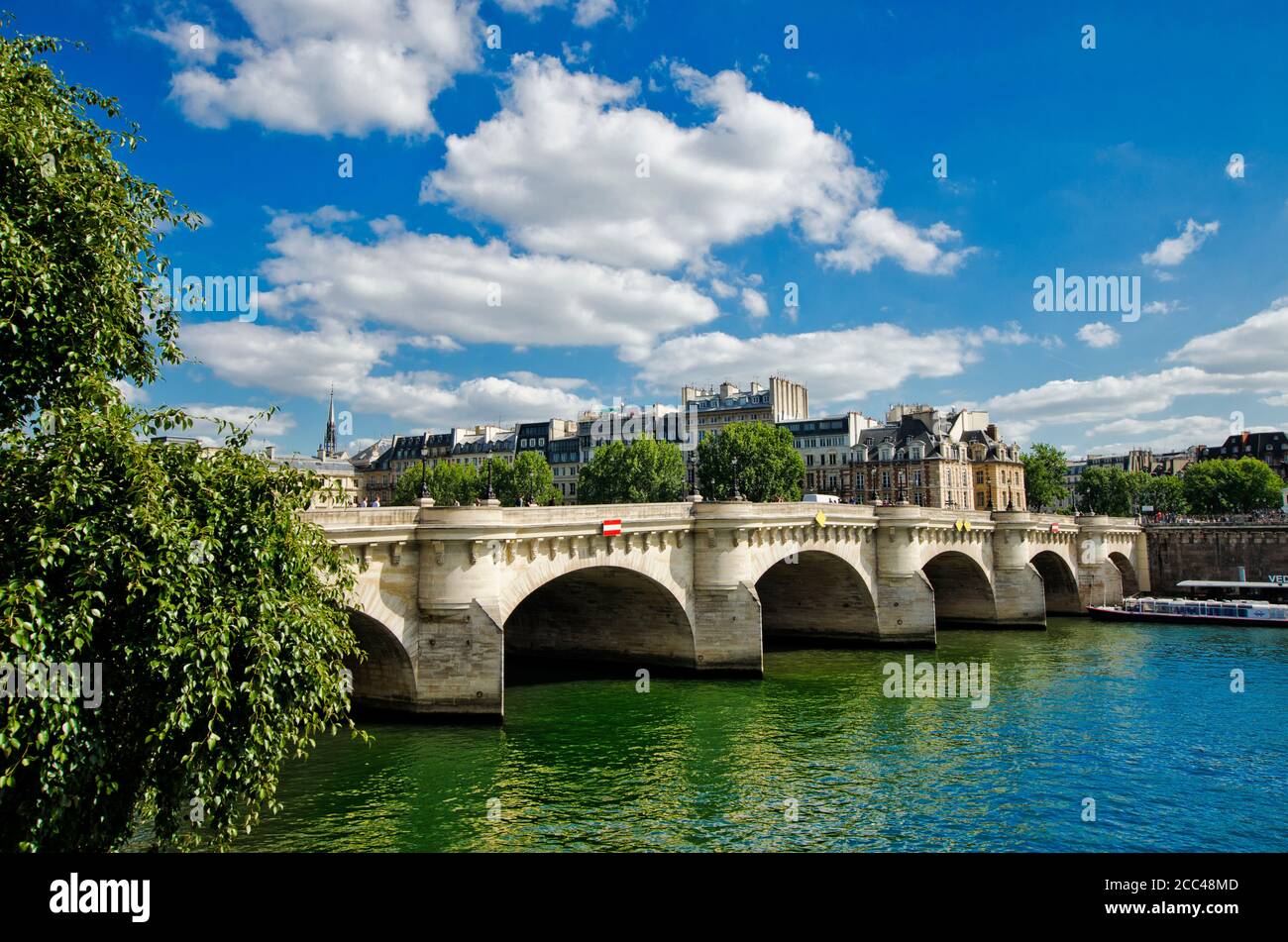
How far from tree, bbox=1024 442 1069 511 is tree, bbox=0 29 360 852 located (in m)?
106

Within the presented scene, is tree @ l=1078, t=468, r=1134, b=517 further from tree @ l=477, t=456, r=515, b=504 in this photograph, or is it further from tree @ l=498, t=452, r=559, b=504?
tree @ l=477, t=456, r=515, b=504

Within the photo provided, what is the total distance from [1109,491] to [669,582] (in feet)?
313

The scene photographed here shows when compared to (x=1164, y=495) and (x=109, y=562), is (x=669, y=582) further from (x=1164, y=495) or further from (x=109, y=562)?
(x=1164, y=495)

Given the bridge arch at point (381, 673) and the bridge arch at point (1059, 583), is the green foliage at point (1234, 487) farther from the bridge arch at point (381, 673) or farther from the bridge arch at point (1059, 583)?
the bridge arch at point (381, 673)

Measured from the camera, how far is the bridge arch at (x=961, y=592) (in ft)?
180

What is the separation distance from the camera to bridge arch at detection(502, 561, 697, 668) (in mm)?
35906

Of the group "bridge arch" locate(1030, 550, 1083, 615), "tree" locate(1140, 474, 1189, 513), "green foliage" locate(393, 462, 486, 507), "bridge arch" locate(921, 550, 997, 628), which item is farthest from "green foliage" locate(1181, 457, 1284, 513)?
"green foliage" locate(393, 462, 486, 507)

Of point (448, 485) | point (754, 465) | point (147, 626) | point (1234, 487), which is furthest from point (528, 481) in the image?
point (1234, 487)

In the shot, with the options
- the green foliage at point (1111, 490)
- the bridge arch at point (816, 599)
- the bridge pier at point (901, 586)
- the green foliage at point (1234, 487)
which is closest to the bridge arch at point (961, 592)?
the bridge pier at point (901, 586)

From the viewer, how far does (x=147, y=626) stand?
9.40 meters

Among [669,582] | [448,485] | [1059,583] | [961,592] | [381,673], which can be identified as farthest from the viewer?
[448,485]

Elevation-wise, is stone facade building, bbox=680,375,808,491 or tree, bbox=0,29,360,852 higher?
stone facade building, bbox=680,375,808,491

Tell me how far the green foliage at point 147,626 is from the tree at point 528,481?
2880 inches
